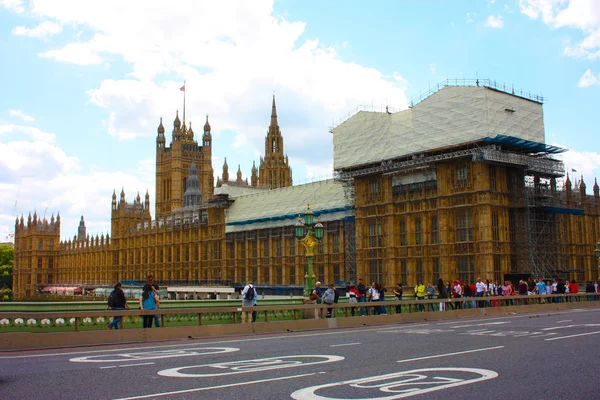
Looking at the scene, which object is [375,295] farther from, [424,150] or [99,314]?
[424,150]

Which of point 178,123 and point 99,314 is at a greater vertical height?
point 178,123

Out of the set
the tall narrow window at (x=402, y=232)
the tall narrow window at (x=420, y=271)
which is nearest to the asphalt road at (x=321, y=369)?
the tall narrow window at (x=420, y=271)

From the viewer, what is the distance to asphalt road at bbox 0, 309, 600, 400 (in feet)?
33.2

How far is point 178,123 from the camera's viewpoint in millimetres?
169000

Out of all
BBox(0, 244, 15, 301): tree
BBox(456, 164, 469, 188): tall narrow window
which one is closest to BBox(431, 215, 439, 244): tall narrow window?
BBox(456, 164, 469, 188): tall narrow window

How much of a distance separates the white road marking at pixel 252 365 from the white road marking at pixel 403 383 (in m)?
2.22

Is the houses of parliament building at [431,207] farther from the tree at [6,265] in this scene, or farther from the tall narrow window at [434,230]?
the tree at [6,265]

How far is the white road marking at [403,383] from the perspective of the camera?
9793mm

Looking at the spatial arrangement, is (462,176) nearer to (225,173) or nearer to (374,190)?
(374,190)

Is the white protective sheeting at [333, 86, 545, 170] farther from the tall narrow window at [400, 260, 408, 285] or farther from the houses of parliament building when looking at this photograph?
the tall narrow window at [400, 260, 408, 285]

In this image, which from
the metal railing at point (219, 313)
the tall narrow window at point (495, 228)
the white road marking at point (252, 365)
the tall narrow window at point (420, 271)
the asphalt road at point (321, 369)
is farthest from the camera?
the tall narrow window at point (420, 271)

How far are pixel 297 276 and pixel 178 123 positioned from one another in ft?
326

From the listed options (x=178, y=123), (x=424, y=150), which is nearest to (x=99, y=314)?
(x=424, y=150)

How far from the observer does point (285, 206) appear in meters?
82.3
